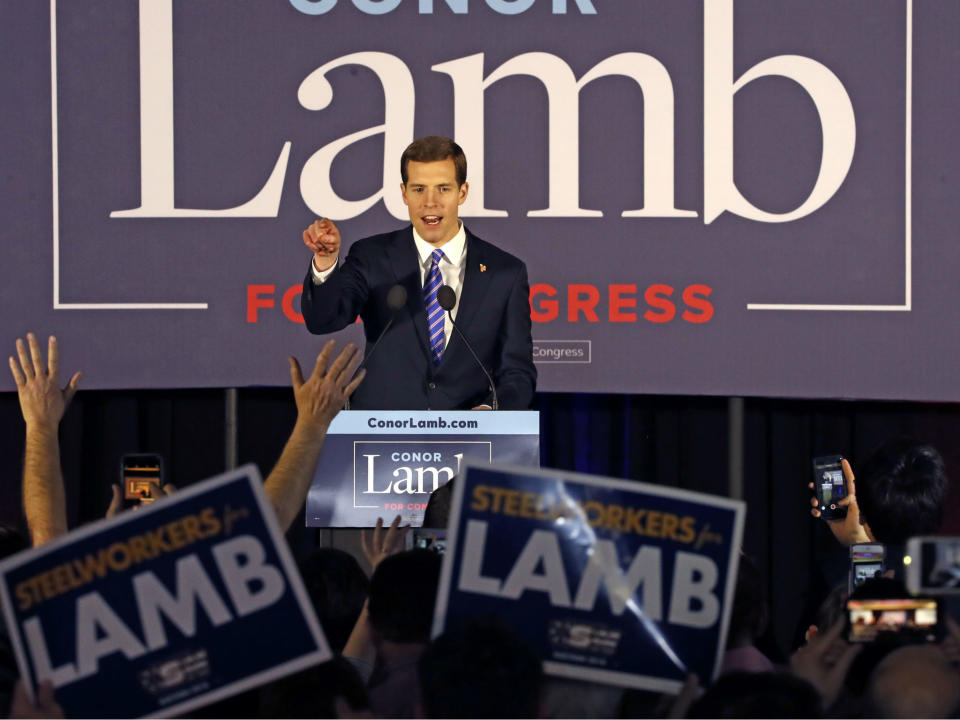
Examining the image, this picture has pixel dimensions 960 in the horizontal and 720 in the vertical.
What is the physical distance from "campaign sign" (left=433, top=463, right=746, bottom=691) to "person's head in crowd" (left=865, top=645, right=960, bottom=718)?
248 millimetres

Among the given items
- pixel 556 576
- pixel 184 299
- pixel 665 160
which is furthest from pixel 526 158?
pixel 556 576

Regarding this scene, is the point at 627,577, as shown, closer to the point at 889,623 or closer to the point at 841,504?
the point at 889,623

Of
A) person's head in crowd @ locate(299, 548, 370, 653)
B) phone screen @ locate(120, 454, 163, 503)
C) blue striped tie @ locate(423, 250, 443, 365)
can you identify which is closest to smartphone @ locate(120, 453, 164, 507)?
phone screen @ locate(120, 454, 163, 503)

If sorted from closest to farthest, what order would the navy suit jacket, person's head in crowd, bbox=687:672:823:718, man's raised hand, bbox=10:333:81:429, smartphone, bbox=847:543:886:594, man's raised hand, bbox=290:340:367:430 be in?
1. person's head in crowd, bbox=687:672:823:718
2. man's raised hand, bbox=290:340:367:430
3. man's raised hand, bbox=10:333:81:429
4. smartphone, bbox=847:543:886:594
5. the navy suit jacket

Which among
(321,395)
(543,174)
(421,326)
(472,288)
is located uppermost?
(543,174)

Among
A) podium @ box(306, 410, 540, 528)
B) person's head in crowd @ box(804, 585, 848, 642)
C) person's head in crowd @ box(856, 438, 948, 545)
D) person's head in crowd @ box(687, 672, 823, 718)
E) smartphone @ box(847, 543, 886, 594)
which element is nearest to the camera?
person's head in crowd @ box(687, 672, 823, 718)

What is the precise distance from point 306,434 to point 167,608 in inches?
24.2

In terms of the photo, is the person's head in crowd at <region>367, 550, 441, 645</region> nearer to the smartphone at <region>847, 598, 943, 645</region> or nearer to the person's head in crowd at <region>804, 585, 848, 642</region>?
the smartphone at <region>847, 598, 943, 645</region>

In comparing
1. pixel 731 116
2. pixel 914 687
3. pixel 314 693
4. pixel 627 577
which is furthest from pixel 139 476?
pixel 731 116

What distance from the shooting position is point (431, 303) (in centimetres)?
434

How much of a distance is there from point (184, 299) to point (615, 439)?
72.5 inches

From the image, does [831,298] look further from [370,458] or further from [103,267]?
[103,267]

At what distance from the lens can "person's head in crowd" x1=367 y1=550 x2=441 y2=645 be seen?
2100 mm

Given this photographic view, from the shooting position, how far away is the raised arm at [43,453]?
7.47 feet
